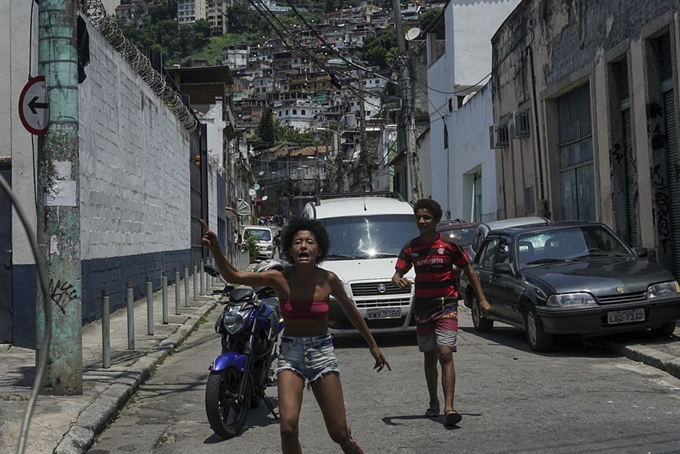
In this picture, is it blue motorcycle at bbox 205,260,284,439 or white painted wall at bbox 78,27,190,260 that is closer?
blue motorcycle at bbox 205,260,284,439

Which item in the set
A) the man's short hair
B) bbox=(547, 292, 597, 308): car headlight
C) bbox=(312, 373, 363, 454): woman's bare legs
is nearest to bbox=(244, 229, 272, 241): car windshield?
bbox=(547, 292, 597, 308): car headlight

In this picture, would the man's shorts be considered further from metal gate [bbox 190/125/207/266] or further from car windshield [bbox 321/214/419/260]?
metal gate [bbox 190/125/207/266]

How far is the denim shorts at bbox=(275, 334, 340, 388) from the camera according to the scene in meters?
5.71

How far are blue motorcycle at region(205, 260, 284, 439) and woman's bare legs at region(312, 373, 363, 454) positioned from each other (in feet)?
5.99

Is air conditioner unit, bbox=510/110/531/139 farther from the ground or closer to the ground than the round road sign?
farther from the ground

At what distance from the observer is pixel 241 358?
25.3 feet

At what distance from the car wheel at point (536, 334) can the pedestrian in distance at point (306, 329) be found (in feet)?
19.1

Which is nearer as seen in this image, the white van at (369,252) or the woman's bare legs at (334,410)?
the woman's bare legs at (334,410)

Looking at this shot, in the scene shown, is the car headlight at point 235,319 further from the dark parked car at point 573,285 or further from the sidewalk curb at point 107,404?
the dark parked car at point 573,285

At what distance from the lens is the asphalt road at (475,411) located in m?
6.97

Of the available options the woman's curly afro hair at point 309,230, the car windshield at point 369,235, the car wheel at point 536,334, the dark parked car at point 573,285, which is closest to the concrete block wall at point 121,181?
the car windshield at point 369,235

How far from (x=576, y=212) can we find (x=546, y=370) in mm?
12142

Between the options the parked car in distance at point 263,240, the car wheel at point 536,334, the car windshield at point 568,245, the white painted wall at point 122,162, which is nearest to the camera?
the car wheel at point 536,334

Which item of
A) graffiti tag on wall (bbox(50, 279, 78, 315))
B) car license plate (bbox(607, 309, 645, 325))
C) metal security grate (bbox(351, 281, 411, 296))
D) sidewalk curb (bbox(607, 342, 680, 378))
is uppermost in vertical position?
graffiti tag on wall (bbox(50, 279, 78, 315))
